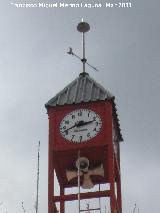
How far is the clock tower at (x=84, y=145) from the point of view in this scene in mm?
33562

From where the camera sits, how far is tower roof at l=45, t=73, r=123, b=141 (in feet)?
→ 115

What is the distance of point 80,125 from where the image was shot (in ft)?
112

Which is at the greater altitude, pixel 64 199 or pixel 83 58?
pixel 83 58

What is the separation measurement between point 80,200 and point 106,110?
12.1ft

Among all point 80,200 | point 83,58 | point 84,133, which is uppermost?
point 83,58

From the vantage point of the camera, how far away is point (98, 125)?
1342 inches

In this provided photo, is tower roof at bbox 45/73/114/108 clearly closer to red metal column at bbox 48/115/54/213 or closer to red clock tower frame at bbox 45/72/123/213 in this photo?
red clock tower frame at bbox 45/72/123/213

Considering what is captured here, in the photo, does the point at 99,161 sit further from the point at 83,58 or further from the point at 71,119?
the point at 83,58

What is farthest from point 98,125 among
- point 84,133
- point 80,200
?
point 80,200

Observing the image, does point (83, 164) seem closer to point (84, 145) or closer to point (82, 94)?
point (84, 145)

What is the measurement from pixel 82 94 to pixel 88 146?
273 centimetres

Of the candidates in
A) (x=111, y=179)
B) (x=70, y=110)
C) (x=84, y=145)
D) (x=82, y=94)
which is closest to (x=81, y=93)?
(x=82, y=94)

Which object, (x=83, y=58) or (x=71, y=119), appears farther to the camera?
(x=83, y=58)

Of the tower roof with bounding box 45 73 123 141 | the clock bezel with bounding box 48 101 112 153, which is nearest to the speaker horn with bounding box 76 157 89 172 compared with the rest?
the clock bezel with bounding box 48 101 112 153
